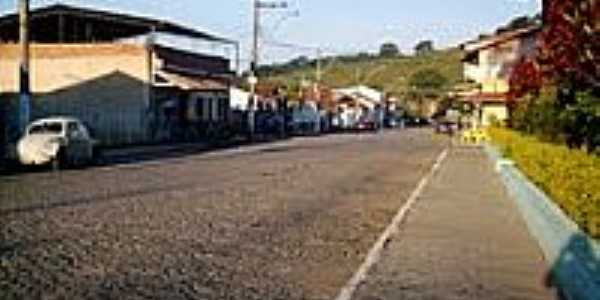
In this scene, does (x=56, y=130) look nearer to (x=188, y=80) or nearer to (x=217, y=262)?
(x=217, y=262)

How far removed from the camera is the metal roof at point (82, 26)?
206 ft

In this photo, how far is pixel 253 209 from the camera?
838 inches

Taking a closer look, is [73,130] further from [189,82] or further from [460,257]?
[189,82]

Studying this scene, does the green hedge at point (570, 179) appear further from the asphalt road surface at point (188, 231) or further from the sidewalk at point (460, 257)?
the asphalt road surface at point (188, 231)

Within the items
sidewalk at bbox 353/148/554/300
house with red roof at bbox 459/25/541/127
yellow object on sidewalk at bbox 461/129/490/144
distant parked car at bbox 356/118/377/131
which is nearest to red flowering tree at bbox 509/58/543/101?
sidewalk at bbox 353/148/554/300

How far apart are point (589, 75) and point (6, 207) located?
31.6 feet

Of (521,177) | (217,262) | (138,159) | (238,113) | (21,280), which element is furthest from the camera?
(238,113)

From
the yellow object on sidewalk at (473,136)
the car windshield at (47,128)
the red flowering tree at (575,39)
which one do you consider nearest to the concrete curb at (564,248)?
the red flowering tree at (575,39)

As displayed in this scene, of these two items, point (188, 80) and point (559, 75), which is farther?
point (188, 80)

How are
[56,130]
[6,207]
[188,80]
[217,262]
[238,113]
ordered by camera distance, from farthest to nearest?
[238,113] → [188,80] → [56,130] → [6,207] → [217,262]

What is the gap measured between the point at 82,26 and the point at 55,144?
121 feet

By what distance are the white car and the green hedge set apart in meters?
14.0

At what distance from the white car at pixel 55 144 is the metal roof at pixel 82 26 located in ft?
86.3

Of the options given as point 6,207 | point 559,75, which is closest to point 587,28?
point 559,75
